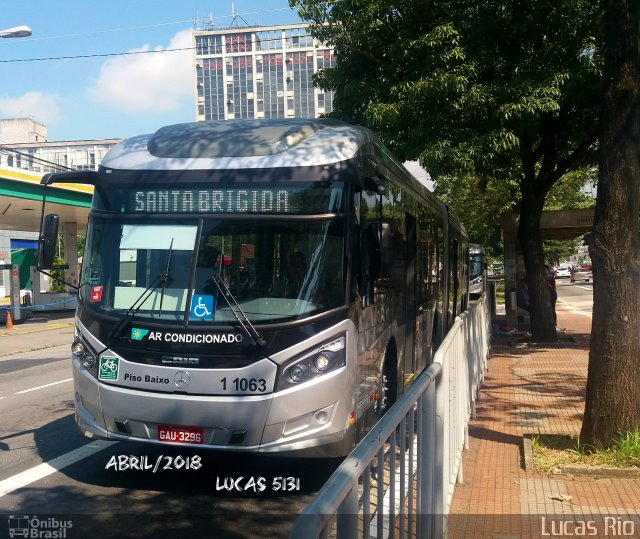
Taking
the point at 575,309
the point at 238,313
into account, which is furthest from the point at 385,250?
the point at 575,309

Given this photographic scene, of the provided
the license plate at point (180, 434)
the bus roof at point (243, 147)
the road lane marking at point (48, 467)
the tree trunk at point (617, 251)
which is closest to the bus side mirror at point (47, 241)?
the bus roof at point (243, 147)

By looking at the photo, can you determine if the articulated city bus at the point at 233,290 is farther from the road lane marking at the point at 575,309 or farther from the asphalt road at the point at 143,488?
the road lane marking at the point at 575,309

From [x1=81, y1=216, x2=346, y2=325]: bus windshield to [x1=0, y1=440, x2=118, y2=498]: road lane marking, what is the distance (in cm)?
165

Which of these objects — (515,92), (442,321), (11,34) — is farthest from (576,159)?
(11,34)

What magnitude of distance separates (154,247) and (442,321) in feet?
31.4

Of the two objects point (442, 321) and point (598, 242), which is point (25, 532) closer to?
point (598, 242)

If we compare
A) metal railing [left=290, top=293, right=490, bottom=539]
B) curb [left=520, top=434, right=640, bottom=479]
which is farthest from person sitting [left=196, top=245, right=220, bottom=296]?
curb [left=520, top=434, right=640, bottom=479]

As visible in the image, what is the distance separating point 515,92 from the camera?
42.4 ft

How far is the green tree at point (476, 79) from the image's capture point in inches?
514

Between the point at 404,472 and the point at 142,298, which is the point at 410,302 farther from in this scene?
the point at 404,472

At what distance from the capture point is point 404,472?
347cm

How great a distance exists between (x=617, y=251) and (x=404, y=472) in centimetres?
386

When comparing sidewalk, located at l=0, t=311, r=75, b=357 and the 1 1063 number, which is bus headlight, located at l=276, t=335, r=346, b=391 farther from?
sidewalk, located at l=0, t=311, r=75, b=357

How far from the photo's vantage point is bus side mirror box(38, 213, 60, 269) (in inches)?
260
